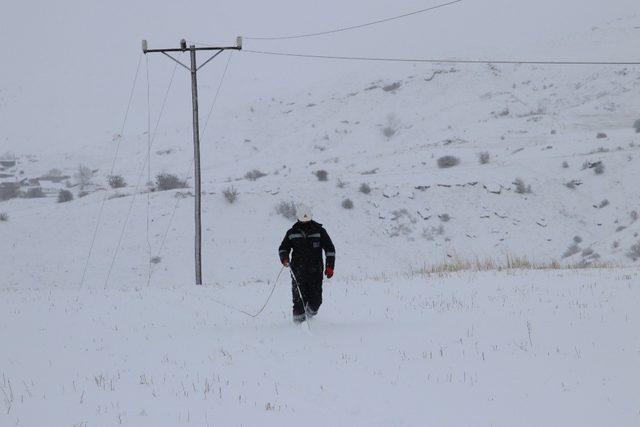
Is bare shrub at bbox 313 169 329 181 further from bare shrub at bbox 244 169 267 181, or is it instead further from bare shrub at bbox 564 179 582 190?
Answer: bare shrub at bbox 564 179 582 190

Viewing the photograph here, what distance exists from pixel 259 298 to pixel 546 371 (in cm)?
796

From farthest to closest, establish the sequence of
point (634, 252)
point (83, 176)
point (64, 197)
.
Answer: point (83, 176), point (64, 197), point (634, 252)

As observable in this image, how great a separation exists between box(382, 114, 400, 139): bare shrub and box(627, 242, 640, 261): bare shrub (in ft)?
76.2

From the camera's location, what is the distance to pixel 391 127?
44031 mm

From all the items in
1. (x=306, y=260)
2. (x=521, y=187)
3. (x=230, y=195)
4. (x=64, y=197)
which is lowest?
(x=306, y=260)

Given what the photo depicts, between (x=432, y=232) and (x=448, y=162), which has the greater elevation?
(x=448, y=162)

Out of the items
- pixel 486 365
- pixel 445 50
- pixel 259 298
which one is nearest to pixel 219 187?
pixel 259 298

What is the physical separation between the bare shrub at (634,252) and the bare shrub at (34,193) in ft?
94.6

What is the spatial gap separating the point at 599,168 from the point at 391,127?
17.3m

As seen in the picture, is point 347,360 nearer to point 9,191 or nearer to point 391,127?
point 9,191

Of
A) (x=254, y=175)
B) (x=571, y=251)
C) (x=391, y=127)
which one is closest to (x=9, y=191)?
(x=254, y=175)

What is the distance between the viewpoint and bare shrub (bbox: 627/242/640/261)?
20719 mm

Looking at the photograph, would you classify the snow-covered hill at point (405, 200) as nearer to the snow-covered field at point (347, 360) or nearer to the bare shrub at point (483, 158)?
the bare shrub at point (483, 158)

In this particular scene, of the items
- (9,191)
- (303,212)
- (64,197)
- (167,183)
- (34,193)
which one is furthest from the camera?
(9,191)
